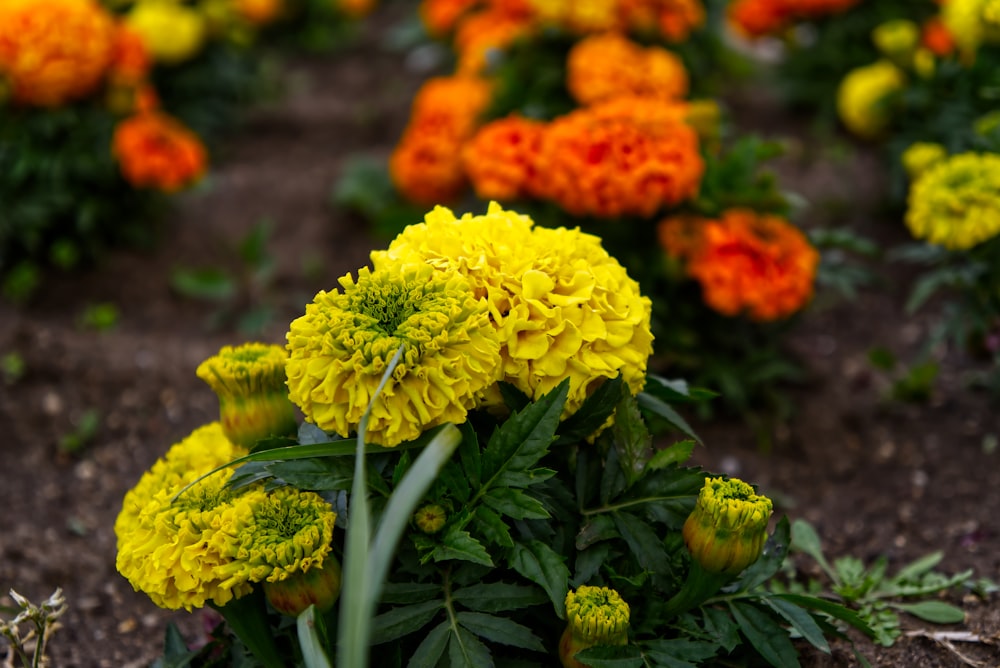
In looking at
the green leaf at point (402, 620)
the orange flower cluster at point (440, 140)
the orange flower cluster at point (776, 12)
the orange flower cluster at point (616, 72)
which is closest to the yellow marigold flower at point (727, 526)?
the green leaf at point (402, 620)

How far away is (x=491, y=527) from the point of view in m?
1.69

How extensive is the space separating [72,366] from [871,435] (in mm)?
2844

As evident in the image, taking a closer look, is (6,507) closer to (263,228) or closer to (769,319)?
(263,228)

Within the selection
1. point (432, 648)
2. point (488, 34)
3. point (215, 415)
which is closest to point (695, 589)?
point (432, 648)

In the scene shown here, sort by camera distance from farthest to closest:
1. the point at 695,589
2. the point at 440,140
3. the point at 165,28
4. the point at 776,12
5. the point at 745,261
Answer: the point at 165,28 → the point at 776,12 → the point at 440,140 → the point at 745,261 → the point at 695,589

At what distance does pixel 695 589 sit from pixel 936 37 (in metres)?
3.25

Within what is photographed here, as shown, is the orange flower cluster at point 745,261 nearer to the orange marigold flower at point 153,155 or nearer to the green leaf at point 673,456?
the green leaf at point 673,456

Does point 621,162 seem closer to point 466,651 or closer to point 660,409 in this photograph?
point 660,409

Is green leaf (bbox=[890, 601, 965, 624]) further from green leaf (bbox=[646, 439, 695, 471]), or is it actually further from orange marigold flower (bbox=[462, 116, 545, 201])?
orange marigold flower (bbox=[462, 116, 545, 201])

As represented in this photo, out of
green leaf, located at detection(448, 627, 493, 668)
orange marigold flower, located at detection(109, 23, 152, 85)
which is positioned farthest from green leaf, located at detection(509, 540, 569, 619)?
orange marigold flower, located at detection(109, 23, 152, 85)

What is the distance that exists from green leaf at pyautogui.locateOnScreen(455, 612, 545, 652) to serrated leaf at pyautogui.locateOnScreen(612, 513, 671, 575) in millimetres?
253

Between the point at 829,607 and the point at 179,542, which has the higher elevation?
the point at 179,542

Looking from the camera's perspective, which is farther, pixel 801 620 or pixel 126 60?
pixel 126 60

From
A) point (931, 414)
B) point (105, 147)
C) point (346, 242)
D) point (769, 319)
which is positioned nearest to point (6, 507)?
point (105, 147)
